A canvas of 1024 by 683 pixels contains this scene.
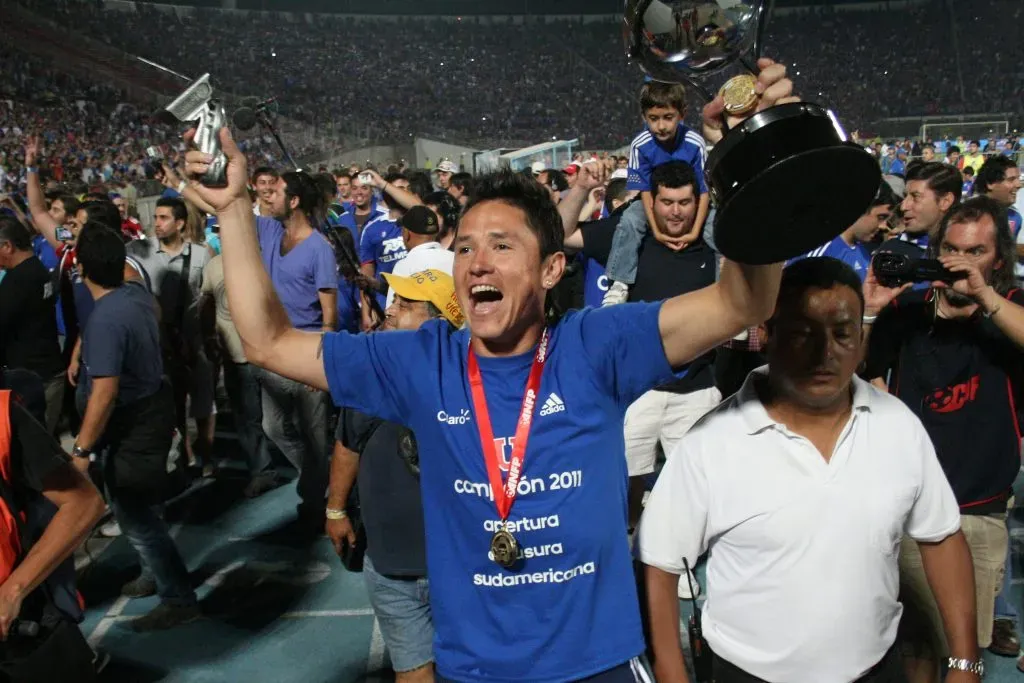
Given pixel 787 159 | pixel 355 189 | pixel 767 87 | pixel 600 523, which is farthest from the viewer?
pixel 355 189

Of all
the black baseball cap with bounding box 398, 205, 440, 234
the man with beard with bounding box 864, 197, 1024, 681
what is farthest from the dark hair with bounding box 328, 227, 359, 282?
the man with beard with bounding box 864, 197, 1024, 681

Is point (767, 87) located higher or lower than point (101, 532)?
higher

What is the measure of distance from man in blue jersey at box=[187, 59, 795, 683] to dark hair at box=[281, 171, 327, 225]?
3678 mm

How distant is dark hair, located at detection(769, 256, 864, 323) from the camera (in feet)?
6.39

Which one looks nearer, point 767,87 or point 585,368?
point 767,87

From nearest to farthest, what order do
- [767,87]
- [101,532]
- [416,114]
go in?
1. [767,87]
2. [101,532]
3. [416,114]

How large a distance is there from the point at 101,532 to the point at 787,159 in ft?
17.8

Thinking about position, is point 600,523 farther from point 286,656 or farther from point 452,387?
point 286,656

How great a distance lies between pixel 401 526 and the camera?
2.70 metres

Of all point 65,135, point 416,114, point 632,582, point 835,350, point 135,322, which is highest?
point 416,114

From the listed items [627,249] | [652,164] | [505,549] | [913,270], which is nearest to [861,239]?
[652,164]

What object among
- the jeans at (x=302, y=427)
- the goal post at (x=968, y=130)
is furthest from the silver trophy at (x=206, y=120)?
the goal post at (x=968, y=130)

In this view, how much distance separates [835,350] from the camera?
6.25ft

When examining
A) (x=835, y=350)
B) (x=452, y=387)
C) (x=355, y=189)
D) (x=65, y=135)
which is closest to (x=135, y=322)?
(x=452, y=387)
